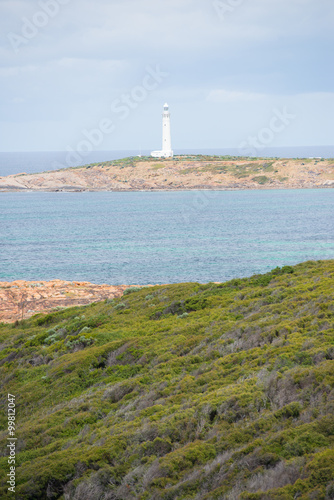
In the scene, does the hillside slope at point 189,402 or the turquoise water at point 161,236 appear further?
the turquoise water at point 161,236

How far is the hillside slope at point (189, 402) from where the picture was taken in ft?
23.3

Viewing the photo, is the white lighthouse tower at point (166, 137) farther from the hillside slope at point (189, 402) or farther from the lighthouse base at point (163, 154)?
the hillside slope at point (189, 402)

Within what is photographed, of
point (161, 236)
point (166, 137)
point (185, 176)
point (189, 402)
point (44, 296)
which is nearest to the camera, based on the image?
point (189, 402)

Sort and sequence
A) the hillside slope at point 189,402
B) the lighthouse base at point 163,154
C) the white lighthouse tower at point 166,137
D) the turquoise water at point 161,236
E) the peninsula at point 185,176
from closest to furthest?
the hillside slope at point 189,402 < the turquoise water at point 161,236 < the peninsula at point 185,176 < the white lighthouse tower at point 166,137 < the lighthouse base at point 163,154

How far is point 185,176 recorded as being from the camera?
12012 cm

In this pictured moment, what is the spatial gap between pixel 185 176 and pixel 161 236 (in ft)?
197

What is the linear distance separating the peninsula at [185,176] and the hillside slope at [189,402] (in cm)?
10362

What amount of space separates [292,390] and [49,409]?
6096 millimetres

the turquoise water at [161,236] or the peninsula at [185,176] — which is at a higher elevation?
the peninsula at [185,176]

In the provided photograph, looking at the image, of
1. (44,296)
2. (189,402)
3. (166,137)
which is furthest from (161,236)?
(166,137)

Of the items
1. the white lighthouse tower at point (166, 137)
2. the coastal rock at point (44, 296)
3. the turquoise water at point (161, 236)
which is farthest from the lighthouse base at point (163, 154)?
the coastal rock at point (44, 296)

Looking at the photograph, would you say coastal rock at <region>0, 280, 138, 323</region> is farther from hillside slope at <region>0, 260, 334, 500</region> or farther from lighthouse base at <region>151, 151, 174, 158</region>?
lighthouse base at <region>151, 151, 174, 158</region>

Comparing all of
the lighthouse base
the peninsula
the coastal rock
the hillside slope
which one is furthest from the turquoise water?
the lighthouse base

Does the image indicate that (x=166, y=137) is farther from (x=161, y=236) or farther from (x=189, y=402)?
(x=189, y=402)
